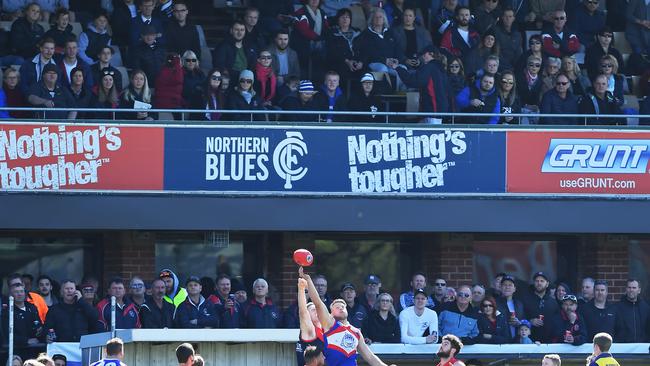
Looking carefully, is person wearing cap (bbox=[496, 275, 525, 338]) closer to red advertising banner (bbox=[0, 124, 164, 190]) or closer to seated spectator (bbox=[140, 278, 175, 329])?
seated spectator (bbox=[140, 278, 175, 329])

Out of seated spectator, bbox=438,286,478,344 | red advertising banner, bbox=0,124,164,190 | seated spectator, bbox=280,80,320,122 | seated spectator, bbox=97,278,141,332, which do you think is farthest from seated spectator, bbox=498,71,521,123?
seated spectator, bbox=97,278,141,332

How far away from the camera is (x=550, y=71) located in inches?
898

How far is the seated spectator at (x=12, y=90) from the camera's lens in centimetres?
2053

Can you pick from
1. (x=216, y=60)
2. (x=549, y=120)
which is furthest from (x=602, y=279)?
(x=216, y=60)

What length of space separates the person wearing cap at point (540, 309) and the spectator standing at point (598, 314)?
0.40 meters

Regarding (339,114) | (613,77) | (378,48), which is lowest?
(339,114)

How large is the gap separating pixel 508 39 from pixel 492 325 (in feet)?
16.8

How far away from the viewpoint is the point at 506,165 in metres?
21.6

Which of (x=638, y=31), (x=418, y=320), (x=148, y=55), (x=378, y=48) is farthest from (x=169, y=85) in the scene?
(x=638, y=31)

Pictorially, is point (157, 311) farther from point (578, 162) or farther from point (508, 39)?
point (508, 39)

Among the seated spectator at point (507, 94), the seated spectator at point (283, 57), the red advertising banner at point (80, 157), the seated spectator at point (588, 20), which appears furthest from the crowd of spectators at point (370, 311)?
the seated spectator at point (588, 20)

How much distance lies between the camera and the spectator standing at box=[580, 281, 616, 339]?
67.7 feet

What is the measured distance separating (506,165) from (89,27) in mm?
5612

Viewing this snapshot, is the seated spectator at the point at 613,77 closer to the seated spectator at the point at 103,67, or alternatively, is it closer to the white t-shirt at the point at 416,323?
the white t-shirt at the point at 416,323
